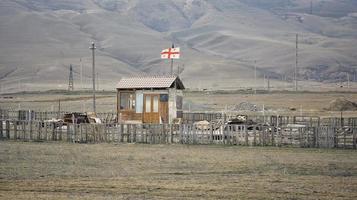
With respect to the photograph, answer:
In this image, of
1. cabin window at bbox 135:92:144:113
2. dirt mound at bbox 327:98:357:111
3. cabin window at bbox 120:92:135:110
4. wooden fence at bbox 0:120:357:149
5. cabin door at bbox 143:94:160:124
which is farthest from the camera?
dirt mound at bbox 327:98:357:111

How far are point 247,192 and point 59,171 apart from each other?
272 inches

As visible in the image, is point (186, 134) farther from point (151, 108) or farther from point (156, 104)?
point (151, 108)

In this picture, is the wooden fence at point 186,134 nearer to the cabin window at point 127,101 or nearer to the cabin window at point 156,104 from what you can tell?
the cabin window at point 156,104

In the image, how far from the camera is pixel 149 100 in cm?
4388

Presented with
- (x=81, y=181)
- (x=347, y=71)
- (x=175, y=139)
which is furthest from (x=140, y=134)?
(x=347, y=71)

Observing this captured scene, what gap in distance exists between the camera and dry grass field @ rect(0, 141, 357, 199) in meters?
19.0

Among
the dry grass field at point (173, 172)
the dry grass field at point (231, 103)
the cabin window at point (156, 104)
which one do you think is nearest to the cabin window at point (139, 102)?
the cabin window at point (156, 104)

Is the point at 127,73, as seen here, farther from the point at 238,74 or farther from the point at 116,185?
the point at 116,185

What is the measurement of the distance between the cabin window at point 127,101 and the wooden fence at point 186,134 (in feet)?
19.9

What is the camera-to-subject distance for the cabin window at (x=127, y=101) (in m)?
44.3

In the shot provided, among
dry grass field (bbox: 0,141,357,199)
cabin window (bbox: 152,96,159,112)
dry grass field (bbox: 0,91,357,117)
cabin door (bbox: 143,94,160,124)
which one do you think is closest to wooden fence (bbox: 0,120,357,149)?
dry grass field (bbox: 0,141,357,199)

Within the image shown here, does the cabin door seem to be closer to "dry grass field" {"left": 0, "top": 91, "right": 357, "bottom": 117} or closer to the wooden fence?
the wooden fence

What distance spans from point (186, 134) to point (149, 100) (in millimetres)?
8555

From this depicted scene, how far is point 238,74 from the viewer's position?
180625mm
